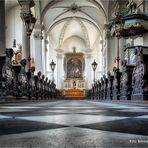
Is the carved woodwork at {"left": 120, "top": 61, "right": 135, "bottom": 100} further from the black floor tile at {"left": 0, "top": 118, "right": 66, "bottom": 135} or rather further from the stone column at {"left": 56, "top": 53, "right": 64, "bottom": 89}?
the stone column at {"left": 56, "top": 53, "right": 64, "bottom": 89}

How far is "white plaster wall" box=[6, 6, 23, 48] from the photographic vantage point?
20.8 metres

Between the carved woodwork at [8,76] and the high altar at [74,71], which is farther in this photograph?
the high altar at [74,71]

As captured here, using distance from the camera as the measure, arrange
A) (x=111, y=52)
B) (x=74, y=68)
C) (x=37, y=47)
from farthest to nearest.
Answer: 1. (x=74, y=68)
2. (x=37, y=47)
3. (x=111, y=52)

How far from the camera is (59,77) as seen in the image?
3503cm

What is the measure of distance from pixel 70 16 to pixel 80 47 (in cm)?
738

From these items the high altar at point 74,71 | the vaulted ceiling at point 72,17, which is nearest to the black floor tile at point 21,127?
the vaulted ceiling at point 72,17

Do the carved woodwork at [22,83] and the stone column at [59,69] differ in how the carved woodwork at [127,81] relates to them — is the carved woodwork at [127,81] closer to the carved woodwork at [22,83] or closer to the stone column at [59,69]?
the carved woodwork at [22,83]

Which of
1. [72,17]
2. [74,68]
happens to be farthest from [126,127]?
[74,68]

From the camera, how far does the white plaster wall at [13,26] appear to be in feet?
68.2

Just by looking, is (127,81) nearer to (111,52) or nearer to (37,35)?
(111,52)

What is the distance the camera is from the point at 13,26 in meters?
21.0

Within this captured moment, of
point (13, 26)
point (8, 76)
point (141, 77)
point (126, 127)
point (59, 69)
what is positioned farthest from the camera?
point (59, 69)

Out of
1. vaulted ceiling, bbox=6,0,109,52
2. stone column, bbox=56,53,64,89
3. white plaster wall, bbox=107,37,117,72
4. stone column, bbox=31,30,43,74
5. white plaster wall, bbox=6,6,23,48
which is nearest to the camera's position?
white plaster wall, bbox=6,6,23,48

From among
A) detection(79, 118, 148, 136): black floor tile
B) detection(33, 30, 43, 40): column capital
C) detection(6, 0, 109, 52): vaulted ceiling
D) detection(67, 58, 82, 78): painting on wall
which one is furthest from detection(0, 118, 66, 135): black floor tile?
detection(67, 58, 82, 78): painting on wall
